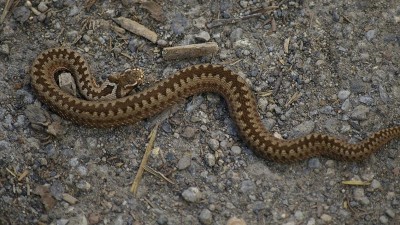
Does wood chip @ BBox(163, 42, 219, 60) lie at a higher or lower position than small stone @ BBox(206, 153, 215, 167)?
higher

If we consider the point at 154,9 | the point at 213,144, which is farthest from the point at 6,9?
the point at 213,144

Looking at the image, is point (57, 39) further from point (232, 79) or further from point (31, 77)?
point (232, 79)

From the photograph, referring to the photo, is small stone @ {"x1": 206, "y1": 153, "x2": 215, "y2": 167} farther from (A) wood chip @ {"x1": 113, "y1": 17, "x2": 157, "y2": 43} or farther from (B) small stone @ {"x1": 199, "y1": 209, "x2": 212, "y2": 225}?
(A) wood chip @ {"x1": 113, "y1": 17, "x2": 157, "y2": 43}

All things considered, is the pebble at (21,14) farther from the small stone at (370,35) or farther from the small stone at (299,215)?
the small stone at (370,35)

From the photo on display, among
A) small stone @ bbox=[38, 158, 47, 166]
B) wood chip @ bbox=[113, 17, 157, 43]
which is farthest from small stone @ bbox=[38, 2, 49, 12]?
small stone @ bbox=[38, 158, 47, 166]

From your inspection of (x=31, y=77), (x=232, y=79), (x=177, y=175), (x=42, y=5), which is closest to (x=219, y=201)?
(x=177, y=175)

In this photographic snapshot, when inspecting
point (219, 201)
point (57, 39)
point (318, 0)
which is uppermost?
point (57, 39)

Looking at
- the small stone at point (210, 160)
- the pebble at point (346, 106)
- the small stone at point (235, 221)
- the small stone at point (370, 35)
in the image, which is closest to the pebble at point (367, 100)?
the pebble at point (346, 106)
